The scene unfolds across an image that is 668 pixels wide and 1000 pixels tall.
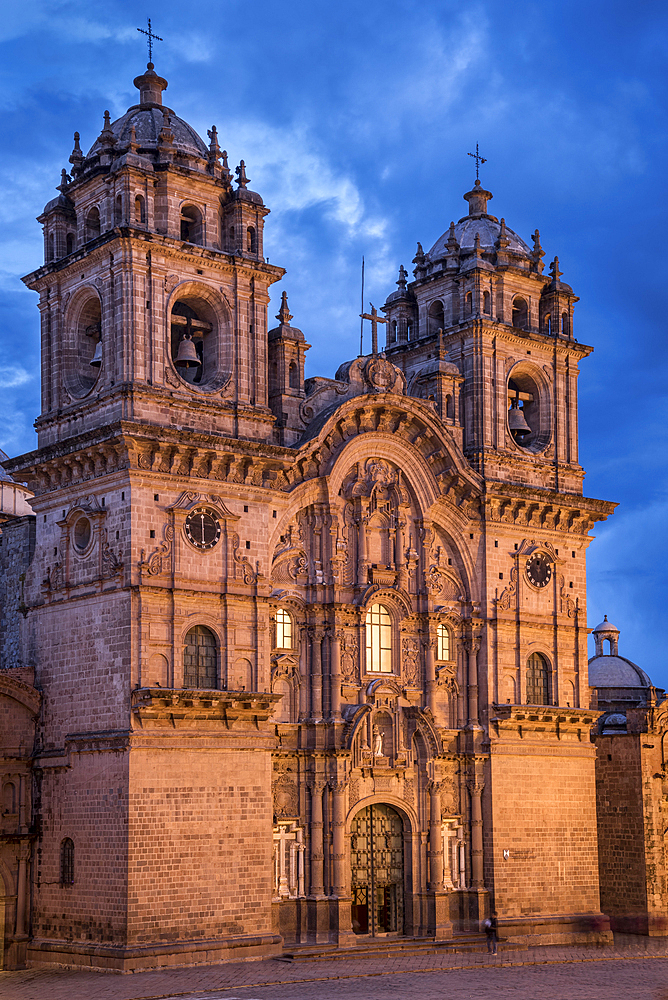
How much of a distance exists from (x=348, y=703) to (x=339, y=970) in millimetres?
8207

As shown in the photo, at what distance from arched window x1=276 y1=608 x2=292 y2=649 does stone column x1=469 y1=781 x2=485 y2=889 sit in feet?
26.6

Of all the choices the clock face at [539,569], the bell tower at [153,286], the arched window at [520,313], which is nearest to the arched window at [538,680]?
the clock face at [539,569]

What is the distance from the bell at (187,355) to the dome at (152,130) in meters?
5.65

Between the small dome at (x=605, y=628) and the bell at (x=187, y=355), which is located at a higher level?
the bell at (x=187, y=355)

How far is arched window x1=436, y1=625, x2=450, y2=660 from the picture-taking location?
45719mm

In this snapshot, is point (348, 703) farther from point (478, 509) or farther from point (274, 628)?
point (478, 509)

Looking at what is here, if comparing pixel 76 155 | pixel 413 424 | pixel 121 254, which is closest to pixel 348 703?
pixel 413 424

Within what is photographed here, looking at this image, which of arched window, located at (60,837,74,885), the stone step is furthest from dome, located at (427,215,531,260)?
arched window, located at (60,837,74,885)

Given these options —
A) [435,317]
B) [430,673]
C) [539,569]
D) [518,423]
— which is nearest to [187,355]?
[430,673]

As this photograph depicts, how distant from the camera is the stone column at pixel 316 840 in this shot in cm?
4088

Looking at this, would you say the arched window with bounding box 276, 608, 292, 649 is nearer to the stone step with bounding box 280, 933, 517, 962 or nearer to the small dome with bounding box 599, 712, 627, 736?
the stone step with bounding box 280, 933, 517, 962

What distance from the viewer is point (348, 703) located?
42.8m

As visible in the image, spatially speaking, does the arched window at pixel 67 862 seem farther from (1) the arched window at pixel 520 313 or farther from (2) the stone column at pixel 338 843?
(1) the arched window at pixel 520 313

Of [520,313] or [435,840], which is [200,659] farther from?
[520,313]
